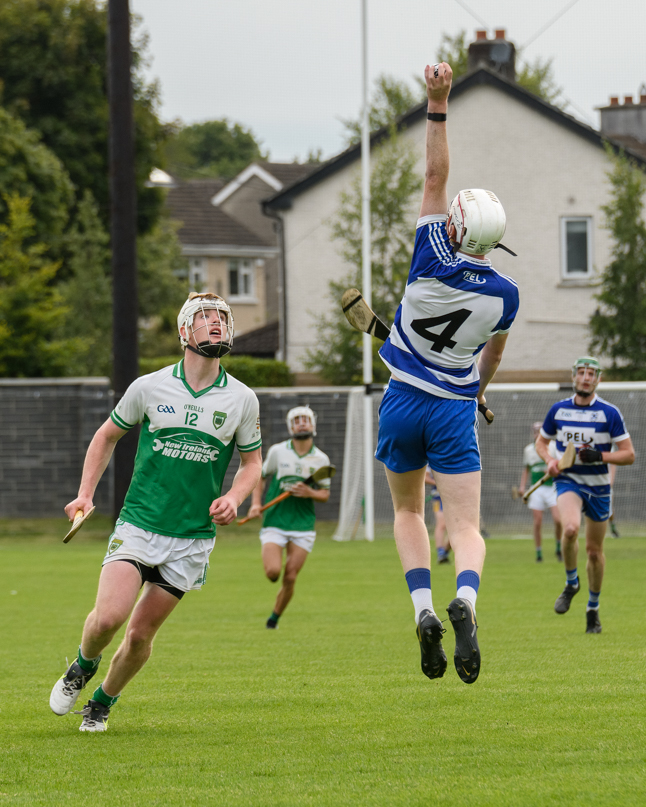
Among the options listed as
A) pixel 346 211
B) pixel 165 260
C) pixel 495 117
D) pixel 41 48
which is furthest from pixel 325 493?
pixel 165 260

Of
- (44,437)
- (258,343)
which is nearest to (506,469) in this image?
(44,437)

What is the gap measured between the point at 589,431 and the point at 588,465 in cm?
38

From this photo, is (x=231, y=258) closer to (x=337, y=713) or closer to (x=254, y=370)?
(x=254, y=370)

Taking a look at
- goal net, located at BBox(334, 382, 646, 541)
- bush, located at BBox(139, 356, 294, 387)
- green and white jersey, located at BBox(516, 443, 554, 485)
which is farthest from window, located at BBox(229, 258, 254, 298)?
green and white jersey, located at BBox(516, 443, 554, 485)

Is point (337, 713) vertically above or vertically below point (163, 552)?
below

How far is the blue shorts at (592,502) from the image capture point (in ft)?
35.2

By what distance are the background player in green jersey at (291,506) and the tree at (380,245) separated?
14608 millimetres

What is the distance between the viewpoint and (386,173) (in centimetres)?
2756

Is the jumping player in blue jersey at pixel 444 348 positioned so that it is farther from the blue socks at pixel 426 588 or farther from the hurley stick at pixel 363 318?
the hurley stick at pixel 363 318

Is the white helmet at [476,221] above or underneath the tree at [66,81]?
underneath

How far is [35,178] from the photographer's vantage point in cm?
3188

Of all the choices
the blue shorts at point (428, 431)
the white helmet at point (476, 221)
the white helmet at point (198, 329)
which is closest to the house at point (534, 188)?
the white helmet at point (198, 329)

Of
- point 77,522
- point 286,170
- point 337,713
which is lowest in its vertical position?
point 337,713

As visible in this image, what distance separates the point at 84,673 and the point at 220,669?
100 inches
